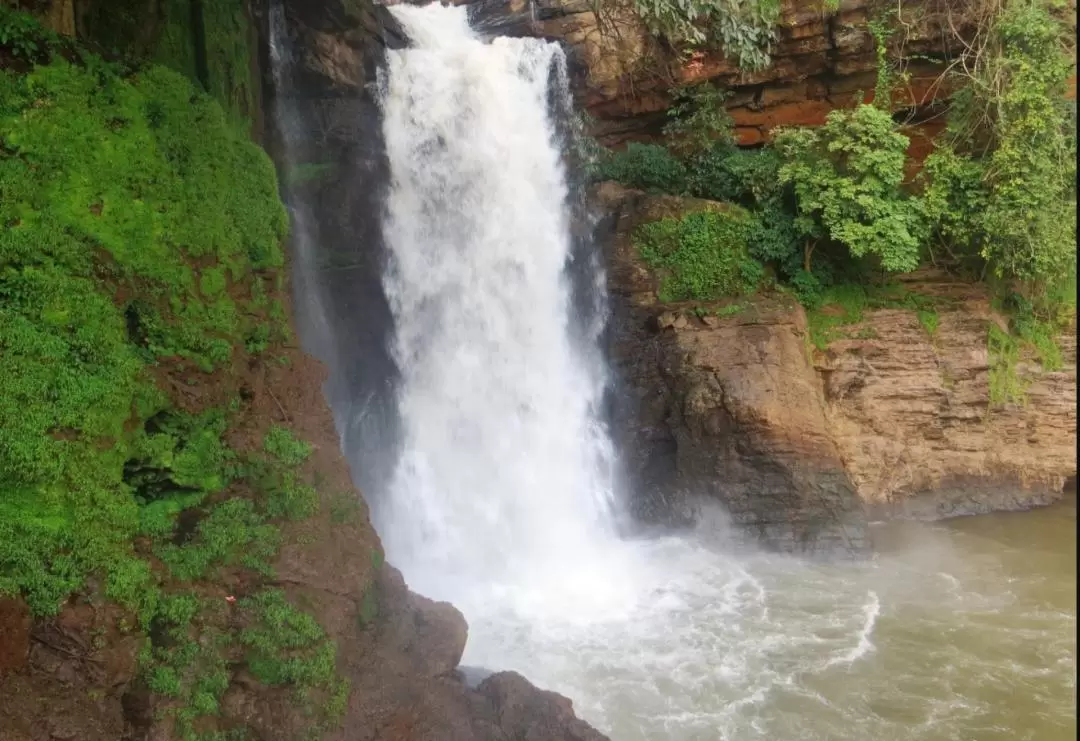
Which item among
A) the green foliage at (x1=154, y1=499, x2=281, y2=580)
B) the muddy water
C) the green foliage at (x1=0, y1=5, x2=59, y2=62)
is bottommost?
the muddy water

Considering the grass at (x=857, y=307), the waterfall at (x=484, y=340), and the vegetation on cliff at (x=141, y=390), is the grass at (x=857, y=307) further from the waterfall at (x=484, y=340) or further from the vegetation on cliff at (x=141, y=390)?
the vegetation on cliff at (x=141, y=390)

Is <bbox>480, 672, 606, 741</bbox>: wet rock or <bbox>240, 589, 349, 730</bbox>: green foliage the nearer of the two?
<bbox>240, 589, 349, 730</bbox>: green foliage

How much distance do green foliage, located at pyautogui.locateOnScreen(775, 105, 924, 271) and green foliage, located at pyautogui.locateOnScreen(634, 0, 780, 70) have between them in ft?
7.17

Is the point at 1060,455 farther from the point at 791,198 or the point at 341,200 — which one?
the point at 341,200

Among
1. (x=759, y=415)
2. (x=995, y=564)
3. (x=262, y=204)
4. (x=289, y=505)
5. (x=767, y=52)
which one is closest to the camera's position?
(x=289, y=505)

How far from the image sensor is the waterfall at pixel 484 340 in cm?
1148

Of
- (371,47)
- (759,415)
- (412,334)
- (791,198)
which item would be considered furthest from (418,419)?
(791,198)

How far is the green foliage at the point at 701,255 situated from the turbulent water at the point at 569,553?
5.84 ft

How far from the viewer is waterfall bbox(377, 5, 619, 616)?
11484 mm

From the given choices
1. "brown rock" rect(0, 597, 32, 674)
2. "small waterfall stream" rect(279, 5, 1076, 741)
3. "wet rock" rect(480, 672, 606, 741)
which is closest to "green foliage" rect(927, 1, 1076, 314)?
"small waterfall stream" rect(279, 5, 1076, 741)

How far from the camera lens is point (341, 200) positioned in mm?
12414

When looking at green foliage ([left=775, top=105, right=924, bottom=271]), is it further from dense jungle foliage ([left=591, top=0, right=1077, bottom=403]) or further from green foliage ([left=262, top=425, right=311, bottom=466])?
green foliage ([left=262, top=425, right=311, bottom=466])

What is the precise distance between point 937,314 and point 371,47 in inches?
433

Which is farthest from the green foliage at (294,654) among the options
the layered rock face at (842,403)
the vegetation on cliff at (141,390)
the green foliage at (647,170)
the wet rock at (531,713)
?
the green foliage at (647,170)
